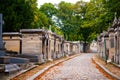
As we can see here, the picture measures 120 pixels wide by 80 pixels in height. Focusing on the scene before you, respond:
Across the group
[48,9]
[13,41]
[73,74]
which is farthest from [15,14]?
[48,9]

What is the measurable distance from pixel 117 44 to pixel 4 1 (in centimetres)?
2176

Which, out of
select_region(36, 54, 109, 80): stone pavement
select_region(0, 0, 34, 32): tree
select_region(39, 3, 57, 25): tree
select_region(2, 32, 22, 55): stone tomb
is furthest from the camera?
select_region(39, 3, 57, 25): tree

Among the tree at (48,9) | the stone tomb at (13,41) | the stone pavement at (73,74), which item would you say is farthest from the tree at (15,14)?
the tree at (48,9)

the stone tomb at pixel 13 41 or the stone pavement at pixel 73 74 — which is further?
the stone tomb at pixel 13 41

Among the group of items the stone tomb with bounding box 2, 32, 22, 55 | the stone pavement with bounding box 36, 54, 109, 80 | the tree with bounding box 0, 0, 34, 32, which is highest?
the tree with bounding box 0, 0, 34, 32

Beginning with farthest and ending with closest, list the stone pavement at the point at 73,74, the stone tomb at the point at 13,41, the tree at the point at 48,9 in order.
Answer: the tree at the point at 48,9 < the stone tomb at the point at 13,41 < the stone pavement at the point at 73,74

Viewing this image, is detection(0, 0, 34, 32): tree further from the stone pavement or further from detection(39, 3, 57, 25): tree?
detection(39, 3, 57, 25): tree

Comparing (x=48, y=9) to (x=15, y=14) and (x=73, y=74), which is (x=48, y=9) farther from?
(x=73, y=74)

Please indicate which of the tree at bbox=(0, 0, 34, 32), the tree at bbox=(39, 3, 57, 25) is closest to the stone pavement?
the tree at bbox=(0, 0, 34, 32)

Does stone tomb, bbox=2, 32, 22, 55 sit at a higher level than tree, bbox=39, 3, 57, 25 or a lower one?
lower

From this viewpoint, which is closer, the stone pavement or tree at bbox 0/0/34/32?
the stone pavement

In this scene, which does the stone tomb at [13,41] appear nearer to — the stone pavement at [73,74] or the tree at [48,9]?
the stone pavement at [73,74]

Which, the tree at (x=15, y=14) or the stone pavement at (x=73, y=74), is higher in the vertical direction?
the tree at (x=15, y=14)

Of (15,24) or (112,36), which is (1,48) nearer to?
(112,36)
